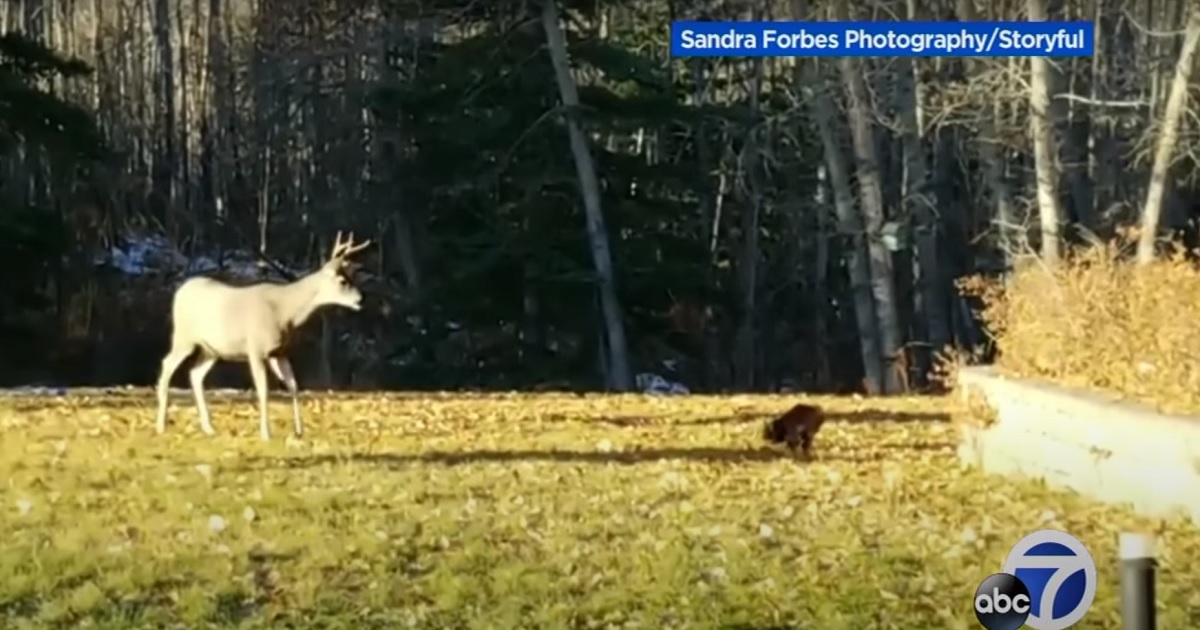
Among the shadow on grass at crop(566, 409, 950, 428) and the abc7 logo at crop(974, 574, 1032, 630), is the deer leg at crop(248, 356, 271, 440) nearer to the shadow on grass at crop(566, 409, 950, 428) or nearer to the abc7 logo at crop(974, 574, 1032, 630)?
the shadow on grass at crop(566, 409, 950, 428)

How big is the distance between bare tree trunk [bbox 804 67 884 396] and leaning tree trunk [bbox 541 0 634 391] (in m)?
2.19

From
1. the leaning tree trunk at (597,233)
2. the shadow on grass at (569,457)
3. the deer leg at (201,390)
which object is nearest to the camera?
the shadow on grass at (569,457)

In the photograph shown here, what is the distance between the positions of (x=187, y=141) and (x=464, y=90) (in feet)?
18.3

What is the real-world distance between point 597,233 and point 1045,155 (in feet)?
21.1

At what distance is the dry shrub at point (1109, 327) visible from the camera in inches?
251

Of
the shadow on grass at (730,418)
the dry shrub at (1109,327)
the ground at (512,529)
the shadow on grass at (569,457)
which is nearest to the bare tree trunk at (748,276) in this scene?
the shadow on grass at (730,418)

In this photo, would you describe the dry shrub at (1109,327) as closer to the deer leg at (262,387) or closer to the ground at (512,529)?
the ground at (512,529)

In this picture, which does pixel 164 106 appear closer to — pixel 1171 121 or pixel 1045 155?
pixel 1045 155

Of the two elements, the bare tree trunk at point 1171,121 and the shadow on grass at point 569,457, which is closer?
the shadow on grass at point 569,457

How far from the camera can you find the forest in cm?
1603

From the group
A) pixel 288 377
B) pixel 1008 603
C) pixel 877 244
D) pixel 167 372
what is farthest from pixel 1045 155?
pixel 1008 603

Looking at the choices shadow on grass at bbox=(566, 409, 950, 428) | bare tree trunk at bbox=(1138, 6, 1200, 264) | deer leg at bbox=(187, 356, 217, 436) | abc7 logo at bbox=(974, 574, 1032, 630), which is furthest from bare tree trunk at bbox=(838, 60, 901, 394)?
abc7 logo at bbox=(974, 574, 1032, 630)

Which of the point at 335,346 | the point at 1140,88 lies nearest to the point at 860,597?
the point at 1140,88

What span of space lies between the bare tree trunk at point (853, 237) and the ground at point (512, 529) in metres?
7.93
